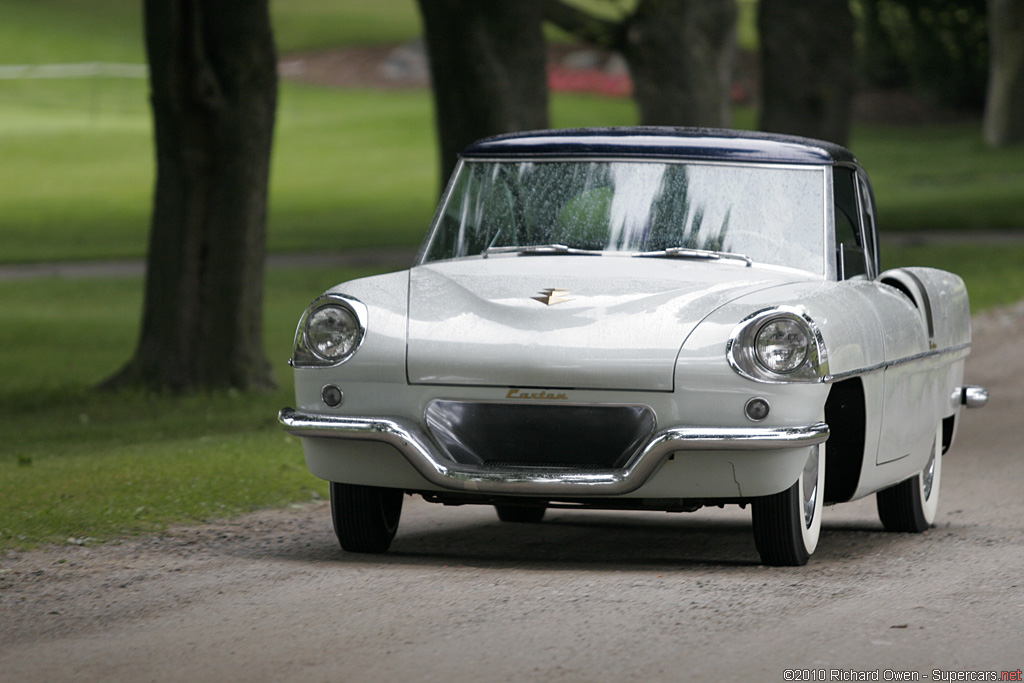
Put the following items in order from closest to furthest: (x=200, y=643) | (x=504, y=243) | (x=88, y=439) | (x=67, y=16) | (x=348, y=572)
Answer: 1. (x=200, y=643)
2. (x=348, y=572)
3. (x=504, y=243)
4. (x=88, y=439)
5. (x=67, y=16)

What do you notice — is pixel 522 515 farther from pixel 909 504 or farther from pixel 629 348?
pixel 629 348

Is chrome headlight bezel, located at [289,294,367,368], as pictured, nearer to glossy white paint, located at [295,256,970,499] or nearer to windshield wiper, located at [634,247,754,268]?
glossy white paint, located at [295,256,970,499]

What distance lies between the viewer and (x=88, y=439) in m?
11.6

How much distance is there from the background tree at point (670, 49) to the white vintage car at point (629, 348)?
15.9 metres

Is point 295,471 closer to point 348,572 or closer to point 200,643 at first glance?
point 348,572

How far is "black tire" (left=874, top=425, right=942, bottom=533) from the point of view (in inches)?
300

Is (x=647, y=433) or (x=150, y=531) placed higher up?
(x=647, y=433)

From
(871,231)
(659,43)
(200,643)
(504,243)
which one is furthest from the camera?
(659,43)

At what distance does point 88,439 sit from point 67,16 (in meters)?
74.6

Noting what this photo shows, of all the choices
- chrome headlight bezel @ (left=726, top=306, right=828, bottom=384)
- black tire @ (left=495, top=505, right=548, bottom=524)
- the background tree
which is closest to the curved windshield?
chrome headlight bezel @ (left=726, top=306, right=828, bottom=384)

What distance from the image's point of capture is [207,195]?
13.8 m

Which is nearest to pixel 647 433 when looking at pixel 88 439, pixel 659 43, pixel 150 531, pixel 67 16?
pixel 150 531

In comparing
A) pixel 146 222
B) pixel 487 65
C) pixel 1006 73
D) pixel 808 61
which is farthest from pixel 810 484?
pixel 1006 73

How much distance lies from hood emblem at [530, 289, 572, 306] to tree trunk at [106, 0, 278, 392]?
25.0 ft
